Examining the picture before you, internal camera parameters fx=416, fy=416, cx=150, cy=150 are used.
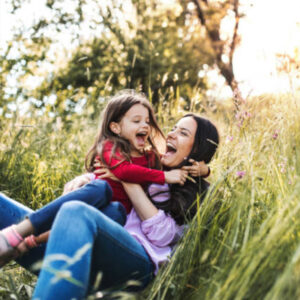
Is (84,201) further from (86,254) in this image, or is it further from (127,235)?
(86,254)

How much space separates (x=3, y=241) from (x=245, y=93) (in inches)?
52.7

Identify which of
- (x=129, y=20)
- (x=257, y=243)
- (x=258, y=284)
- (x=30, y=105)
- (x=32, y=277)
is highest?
(x=129, y=20)

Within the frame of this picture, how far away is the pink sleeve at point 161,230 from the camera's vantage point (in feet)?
6.54

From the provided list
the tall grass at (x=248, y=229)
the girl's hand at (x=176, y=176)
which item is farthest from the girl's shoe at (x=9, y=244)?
the girl's hand at (x=176, y=176)

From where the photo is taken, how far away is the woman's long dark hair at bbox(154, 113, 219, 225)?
206cm

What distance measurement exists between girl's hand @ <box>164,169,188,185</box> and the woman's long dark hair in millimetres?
47

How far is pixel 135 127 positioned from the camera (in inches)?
97.1

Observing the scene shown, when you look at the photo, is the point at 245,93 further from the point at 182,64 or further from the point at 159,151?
the point at 182,64

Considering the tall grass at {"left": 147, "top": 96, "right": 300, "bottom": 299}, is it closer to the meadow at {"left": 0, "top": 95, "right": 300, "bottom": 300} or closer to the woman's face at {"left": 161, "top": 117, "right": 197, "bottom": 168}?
the meadow at {"left": 0, "top": 95, "right": 300, "bottom": 300}

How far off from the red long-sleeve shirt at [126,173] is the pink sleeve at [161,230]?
0.20 metres

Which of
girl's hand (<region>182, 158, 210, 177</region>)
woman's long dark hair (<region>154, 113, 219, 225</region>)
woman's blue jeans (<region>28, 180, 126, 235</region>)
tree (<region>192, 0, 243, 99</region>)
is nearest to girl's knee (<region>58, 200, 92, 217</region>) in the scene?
woman's blue jeans (<region>28, 180, 126, 235</region>)

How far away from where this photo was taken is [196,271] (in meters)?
1.67

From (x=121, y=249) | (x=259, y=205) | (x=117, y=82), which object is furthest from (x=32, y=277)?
(x=117, y=82)

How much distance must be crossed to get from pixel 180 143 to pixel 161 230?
21.4 inches
